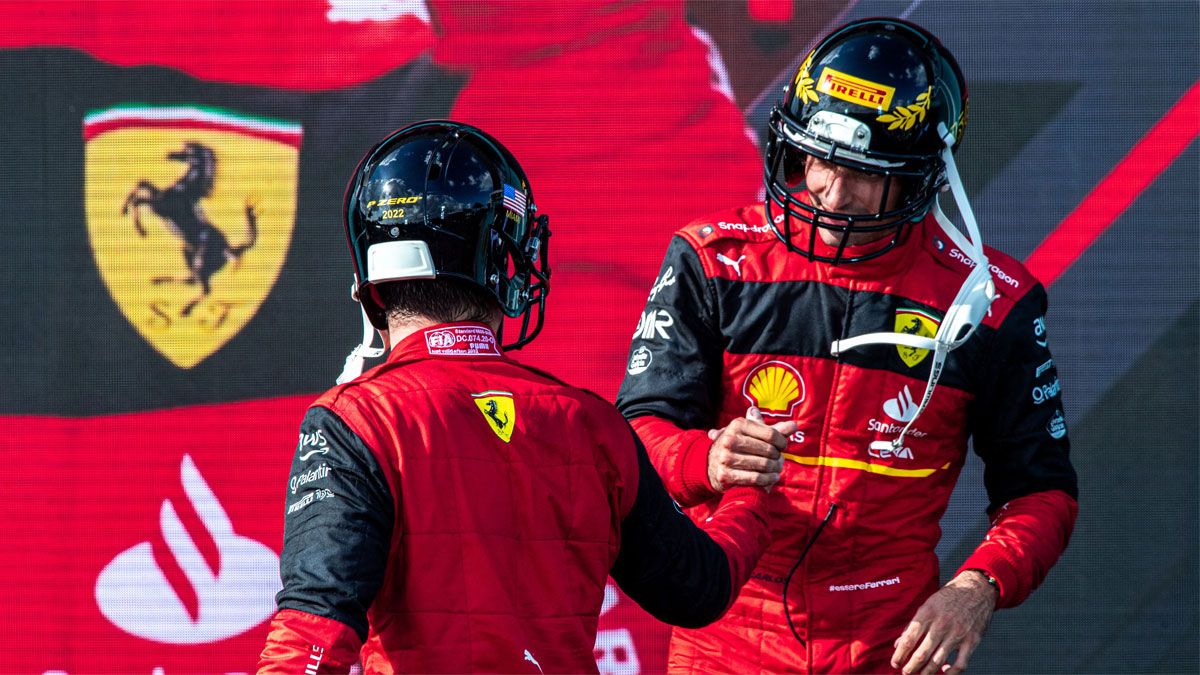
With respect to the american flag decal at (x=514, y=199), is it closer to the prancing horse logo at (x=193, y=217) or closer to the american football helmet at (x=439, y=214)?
the american football helmet at (x=439, y=214)

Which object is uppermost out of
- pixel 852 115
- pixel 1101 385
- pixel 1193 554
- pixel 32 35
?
pixel 852 115

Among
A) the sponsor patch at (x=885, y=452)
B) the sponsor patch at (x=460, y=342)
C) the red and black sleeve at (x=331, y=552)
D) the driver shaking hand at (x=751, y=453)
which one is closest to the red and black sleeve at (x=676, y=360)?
the driver shaking hand at (x=751, y=453)

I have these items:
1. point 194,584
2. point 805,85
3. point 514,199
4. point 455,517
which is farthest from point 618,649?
point 455,517

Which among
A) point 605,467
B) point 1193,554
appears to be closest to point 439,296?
point 605,467

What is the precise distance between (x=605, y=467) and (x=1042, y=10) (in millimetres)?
2649

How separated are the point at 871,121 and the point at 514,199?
66 centimetres

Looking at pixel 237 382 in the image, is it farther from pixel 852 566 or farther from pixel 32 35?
pixel 852 566

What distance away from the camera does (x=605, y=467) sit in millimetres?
1615

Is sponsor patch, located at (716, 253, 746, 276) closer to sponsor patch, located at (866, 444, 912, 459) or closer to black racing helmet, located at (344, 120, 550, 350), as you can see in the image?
sponsor patch, located at (866, 444, 912, 459)

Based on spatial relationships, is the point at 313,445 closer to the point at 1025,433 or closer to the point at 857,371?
the point at 857,371

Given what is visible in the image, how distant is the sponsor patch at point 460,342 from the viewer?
1.60 m

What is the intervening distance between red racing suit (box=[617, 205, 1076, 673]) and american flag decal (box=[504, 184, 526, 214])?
1.54 feet

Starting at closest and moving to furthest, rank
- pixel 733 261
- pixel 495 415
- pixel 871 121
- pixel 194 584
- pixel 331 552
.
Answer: pixel 331 552, pixel 495 415, pixel 871 121, pixel 733 261, pixel 194 584

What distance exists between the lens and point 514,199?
1.76 metres
